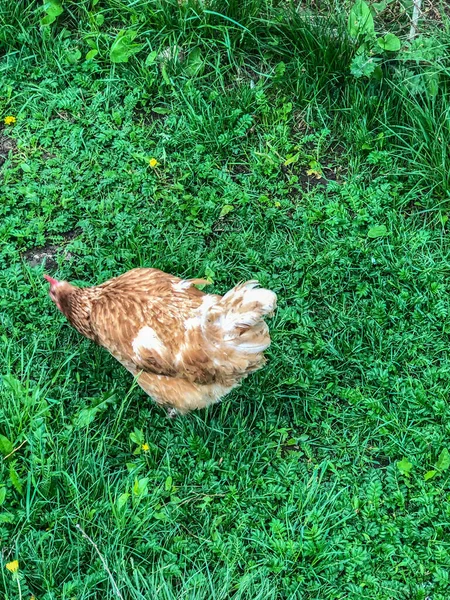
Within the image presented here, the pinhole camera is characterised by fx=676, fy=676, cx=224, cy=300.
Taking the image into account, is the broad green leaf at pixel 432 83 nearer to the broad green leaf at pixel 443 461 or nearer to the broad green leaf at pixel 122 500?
the broad green leaf at pixel 443 461

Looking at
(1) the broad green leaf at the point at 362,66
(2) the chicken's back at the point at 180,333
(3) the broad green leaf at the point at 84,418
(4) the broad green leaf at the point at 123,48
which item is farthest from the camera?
(4) the broad green leaf at the point at 123,48

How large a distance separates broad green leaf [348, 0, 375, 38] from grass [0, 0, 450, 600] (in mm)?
91

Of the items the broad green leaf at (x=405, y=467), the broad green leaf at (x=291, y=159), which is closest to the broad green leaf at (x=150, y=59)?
the broad green leaf at (x=291, y=159)

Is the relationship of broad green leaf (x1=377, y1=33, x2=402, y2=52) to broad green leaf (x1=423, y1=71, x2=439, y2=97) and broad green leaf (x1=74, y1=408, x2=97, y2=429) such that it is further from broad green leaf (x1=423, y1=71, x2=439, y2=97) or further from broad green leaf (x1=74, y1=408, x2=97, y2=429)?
broad green leaf (x1=74, y1=408, x2=97, y2=429)

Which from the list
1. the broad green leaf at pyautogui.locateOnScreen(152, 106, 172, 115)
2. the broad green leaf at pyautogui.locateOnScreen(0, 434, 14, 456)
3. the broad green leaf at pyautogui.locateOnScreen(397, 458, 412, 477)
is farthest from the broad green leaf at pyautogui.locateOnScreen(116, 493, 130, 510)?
the broad green leaf at pyautogui.locateOnScreen(152, 106, 172, 115)

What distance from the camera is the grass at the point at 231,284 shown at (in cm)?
312

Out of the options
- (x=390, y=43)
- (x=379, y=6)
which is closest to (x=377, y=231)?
(x=390, y=43)

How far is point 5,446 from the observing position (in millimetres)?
3135

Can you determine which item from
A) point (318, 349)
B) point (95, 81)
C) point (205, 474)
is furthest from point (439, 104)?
point (205, 474)

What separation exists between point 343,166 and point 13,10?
2424 millimetres

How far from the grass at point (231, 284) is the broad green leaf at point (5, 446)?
12 millimetres

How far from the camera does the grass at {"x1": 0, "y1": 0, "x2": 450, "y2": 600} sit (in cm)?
312

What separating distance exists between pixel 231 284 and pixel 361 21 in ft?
6.05

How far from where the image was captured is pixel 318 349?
3729mm
